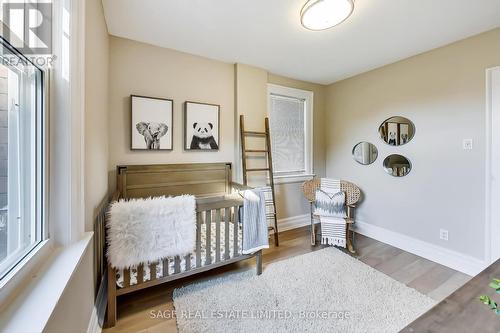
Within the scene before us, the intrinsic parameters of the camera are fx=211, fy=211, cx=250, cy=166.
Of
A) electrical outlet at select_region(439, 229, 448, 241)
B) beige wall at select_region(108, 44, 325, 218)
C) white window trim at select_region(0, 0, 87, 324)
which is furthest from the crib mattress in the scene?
electrical outlet at select_region(439, 229, 448, 241)

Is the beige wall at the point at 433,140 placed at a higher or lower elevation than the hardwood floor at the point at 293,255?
higher

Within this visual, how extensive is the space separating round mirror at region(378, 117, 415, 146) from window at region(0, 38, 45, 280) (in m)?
3.23

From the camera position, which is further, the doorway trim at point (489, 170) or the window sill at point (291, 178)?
the window sill at point (291, 178)

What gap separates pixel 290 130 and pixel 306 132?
31cm

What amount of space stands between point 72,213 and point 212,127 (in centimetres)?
178

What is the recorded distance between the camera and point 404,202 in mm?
2604

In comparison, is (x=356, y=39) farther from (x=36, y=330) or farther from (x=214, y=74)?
(x=36, y=330)

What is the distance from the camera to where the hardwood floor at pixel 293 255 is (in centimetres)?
151

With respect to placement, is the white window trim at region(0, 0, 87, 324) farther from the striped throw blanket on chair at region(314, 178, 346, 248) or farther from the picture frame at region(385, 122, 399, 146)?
the picture frame at region(385, 122, 399, 146)

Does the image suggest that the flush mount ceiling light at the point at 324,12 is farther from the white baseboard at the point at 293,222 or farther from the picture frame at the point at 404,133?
the white baseboard at the point at 293,222

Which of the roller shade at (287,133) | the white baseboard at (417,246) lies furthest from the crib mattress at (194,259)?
the roller shade at (287,133)

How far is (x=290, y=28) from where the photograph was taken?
6.39ft

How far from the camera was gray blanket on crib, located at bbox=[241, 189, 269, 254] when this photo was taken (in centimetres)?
193

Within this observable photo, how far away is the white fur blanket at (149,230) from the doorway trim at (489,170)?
269 centimetres
